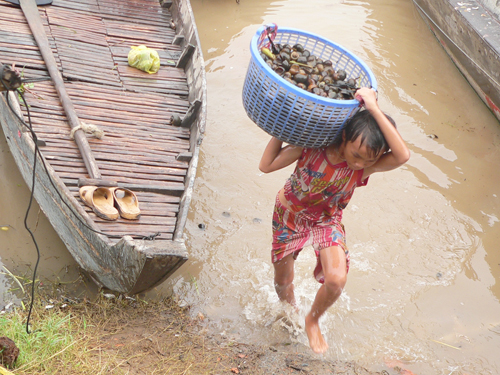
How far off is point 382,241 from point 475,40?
3433 millimetres

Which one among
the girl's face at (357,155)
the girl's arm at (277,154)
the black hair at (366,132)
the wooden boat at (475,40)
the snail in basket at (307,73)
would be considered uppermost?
the snail in basket at (307,73)

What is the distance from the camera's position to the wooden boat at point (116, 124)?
3.09 metres

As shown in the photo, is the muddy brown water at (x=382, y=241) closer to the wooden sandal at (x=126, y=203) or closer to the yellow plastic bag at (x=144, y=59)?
the wooden sandal at (x=126, y=203)

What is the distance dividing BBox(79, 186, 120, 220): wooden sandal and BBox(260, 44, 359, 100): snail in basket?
1557 mm

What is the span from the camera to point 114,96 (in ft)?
15.1

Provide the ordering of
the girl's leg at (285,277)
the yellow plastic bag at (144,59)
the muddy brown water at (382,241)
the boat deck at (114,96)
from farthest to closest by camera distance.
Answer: the yellow plastic bag at (144,59) < the boat deck at (114,96) < the muddy brown water at (382,241) < the girl's leg at (285,277)

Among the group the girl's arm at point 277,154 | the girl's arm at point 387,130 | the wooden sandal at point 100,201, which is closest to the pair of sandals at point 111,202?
the wooden sandal at point 100,201

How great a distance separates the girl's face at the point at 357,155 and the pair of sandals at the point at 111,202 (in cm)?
161

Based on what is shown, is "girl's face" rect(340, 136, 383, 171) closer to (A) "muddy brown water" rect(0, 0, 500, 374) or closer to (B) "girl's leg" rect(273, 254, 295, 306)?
(B) "girl's leg" rect(273, 254, 295, 306)

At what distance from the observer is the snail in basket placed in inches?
87.8

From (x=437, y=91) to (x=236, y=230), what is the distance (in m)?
3.79

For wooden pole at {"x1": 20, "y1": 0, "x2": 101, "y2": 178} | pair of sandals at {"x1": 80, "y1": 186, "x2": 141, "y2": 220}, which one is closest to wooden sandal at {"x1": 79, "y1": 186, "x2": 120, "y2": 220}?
pair of sandals at {"x1": 80, "y1": 186, "x2": 141, "y2": 220}

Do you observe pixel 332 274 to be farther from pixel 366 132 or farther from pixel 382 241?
pixel 382 241

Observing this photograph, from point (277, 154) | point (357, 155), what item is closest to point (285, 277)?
point (277, 154)
